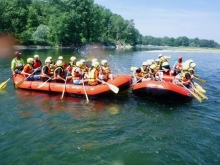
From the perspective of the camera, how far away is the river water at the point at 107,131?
214 inches

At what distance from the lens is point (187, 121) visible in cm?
755

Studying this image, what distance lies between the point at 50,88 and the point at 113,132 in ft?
14.7

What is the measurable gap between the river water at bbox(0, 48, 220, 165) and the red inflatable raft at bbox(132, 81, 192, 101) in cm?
30

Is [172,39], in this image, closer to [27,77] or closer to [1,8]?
[1,8]

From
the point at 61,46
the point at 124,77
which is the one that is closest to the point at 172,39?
the point at 61,46

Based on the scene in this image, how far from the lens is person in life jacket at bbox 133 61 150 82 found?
9.97 meters

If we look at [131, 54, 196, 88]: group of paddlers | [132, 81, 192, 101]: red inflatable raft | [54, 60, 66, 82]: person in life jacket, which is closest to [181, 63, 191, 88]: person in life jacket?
[131, 54, 196, 88]: group of paddlers

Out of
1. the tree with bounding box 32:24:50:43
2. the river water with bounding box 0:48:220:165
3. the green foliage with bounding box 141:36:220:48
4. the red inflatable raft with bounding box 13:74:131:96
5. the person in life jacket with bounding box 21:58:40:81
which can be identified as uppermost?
the tree with bounding box 32:24:50:43

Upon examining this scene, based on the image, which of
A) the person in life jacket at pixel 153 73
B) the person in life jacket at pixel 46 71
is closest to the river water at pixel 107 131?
the person in life jacket at pixel 46 71

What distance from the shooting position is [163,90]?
8562 millimetres

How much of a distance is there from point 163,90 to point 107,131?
3.00 metres

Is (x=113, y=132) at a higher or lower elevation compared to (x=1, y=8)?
lower

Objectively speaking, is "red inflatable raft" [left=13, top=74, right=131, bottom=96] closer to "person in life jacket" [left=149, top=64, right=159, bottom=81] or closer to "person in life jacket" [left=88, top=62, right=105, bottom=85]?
"person in life jacket" [left=88, top=62, right=105, bottom=85]

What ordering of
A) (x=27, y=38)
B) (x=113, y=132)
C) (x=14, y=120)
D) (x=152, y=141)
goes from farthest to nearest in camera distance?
(x=27, y=38)
(x=14, y=120)
(x=113, y=132)
(x=152, y=141)
